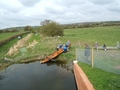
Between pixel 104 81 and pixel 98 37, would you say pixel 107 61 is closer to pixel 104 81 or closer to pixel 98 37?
pixel 104 81

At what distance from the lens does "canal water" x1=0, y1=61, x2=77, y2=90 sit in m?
11.6

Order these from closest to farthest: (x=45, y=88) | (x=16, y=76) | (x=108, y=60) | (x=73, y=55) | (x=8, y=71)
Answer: (x=108, y=60), (x=45, y=88), (x=16, y=76), (x=8, y=71), (x=73, y=55)

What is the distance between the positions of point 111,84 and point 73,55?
438 inches

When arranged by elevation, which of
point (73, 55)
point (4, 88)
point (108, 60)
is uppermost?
point (108, 60)

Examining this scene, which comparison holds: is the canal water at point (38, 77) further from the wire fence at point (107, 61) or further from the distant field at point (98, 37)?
the distant field at point (98, 37)

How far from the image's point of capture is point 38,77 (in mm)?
13523

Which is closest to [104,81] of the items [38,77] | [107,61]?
[107,61]

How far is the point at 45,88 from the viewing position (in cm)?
1117

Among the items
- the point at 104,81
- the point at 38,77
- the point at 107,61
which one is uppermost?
the point at 107,61

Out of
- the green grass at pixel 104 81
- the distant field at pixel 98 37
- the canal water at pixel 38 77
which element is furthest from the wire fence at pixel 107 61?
the distant field at pixel 98 37

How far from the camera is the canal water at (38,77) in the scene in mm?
11555

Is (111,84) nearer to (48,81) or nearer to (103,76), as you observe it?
(103,76)

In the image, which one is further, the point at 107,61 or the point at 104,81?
the point at 107,61

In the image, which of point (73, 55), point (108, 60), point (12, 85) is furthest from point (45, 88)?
point (73, 55)
